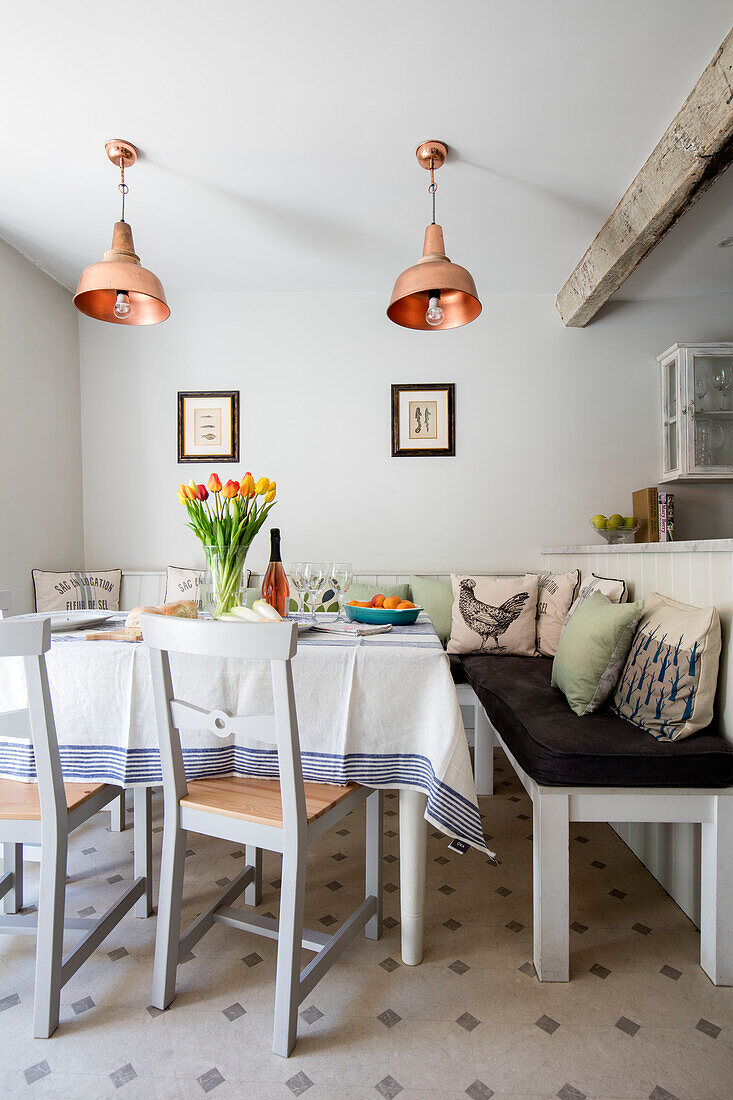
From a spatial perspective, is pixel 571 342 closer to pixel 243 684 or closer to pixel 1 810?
pixel 243 684

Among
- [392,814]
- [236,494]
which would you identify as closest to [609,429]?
[392,814]

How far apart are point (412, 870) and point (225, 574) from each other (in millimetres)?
893

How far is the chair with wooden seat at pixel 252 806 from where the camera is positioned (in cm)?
124

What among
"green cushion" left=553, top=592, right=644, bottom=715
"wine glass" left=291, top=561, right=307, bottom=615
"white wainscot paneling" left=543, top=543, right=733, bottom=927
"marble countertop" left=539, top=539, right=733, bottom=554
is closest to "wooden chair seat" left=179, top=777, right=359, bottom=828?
"wine glass" left=291, top=561, right=307, bottom=615

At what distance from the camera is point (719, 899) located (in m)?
1.54

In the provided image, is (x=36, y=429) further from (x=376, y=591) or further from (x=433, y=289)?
Answer: (x=433, y=289)

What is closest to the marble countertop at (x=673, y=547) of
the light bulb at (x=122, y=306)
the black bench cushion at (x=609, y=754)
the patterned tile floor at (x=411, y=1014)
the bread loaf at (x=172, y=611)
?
the black bench cushion at (x=609, y=754)

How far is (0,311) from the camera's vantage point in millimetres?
3070

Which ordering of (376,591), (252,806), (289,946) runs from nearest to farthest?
1. (289,946)
2. (252,806)
3. (376,591)

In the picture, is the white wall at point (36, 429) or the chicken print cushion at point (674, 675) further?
the white wall at point (36, 429)

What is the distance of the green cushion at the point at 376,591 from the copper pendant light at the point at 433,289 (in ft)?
5.27

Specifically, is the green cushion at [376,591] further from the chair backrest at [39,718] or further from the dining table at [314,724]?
the chair backrest at [39,718]

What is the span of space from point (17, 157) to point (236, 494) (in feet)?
5.99

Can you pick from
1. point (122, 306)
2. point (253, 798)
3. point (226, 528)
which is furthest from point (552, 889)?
point (122, 306)
